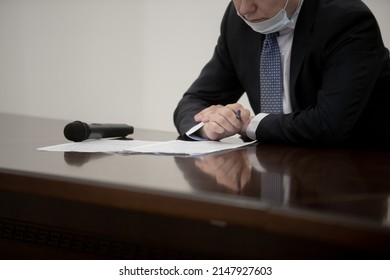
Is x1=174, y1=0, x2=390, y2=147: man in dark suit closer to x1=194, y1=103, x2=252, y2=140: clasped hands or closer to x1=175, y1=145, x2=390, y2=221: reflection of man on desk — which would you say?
x1=194, y1=103, x2=252, y2=140: clasped hands

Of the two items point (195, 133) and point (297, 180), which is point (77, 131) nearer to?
point (195, 133)

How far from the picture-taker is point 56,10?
3883 mm

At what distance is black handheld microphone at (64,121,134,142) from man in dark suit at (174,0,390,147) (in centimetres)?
22

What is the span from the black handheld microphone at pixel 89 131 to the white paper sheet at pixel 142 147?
0.8 inches

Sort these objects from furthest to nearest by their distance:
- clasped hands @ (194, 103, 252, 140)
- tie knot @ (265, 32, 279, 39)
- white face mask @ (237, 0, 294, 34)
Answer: tie knot @ (265, 32, 279, 39)
white face mask @ (237, 0, 294, 34)
clasped hands @ (194, 103, 252, 140)

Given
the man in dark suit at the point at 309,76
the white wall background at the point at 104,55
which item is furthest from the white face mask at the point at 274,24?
the white wall background at the point at 104,55

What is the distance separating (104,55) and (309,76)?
94.5 inches

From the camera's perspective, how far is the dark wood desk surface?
25.2 inches

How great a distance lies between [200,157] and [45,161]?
339mm

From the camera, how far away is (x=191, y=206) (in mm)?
717

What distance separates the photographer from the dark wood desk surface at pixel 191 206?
0.64m

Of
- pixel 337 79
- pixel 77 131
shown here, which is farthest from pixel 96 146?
pixel 337 79

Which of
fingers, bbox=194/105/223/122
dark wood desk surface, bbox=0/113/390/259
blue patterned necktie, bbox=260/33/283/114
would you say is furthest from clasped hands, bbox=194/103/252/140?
dark wood desk surface, bbox=0/113/390/259

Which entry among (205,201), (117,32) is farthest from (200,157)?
(117,32)
